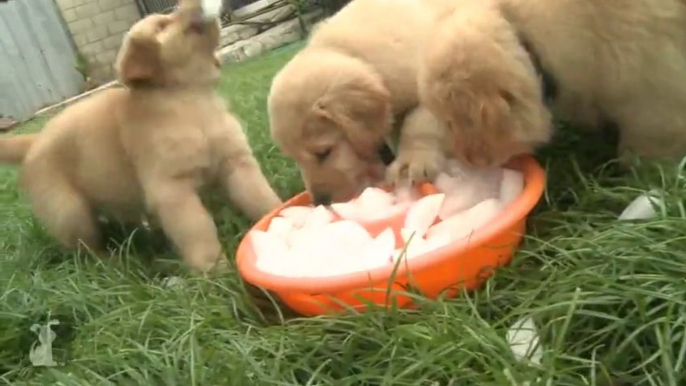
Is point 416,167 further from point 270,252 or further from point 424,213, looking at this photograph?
point 270,252

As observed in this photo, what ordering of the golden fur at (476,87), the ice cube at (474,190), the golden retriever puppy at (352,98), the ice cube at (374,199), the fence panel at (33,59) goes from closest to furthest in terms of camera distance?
the golden fur at (476,87)
the ice cube at (474,190)
the ice cube at (374,199)
the golden retriever puppy at (352,98)
the fence panel at (33,59)

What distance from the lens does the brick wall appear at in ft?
36.0

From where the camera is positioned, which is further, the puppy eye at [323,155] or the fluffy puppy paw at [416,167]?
the puppy eye at [323,155]

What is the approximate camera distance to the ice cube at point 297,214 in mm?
2361

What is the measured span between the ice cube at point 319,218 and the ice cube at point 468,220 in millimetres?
325

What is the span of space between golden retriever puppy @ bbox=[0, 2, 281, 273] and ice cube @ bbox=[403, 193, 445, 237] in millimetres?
698

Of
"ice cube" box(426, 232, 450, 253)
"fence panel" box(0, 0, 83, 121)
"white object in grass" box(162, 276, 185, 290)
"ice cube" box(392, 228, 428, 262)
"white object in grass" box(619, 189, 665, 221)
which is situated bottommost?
"fence panel" box(0, 0, 83, 121)

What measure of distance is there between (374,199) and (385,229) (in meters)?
0.18

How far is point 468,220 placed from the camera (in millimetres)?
2031

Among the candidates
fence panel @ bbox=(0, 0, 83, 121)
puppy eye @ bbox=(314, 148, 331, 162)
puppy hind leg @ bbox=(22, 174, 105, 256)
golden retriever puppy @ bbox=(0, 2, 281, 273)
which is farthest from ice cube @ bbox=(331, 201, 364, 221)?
fence panel @ bbox=(0, 0, 83, 121)

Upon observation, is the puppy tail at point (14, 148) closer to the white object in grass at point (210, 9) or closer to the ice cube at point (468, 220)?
the white object in grass at point (210, 9)

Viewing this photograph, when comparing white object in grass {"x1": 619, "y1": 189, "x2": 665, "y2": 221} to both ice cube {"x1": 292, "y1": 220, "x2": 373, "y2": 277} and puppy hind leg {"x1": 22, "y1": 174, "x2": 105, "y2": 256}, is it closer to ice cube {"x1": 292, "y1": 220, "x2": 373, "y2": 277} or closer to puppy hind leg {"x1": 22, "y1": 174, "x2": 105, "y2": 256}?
ice cube {"x1": 292, "y1": 220, "x2": 373, "y2": 277}

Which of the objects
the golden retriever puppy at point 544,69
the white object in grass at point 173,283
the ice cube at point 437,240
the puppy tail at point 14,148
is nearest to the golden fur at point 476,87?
the golden retriever puppy at point 544,69

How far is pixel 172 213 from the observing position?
2.62 metres
